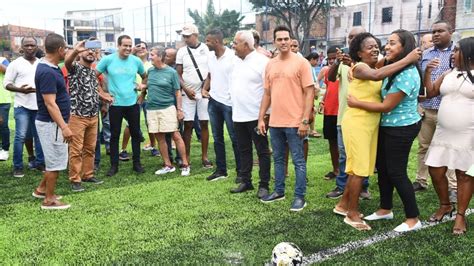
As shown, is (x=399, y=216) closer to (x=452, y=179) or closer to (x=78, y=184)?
(x=452, y=179)

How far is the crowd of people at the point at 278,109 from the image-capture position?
13.3 ft

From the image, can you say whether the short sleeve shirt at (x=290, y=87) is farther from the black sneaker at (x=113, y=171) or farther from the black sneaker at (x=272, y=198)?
the black sneaker at (x=113, y=171)

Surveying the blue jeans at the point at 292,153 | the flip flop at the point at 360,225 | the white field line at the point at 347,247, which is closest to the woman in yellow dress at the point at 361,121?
the flip flop at the point at 360,225

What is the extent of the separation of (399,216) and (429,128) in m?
1.35

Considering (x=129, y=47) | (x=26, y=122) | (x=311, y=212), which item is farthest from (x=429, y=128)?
(x=26, y=122)

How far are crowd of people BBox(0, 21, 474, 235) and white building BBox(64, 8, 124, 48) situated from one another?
31929 millimetres

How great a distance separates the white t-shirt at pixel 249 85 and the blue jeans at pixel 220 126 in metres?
0.66

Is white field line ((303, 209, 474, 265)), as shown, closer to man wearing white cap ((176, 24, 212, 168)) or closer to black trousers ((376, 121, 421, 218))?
black trousers ((376, 121, 421, 218))

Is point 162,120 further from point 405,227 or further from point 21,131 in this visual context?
point 405,227

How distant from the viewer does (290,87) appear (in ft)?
15.5

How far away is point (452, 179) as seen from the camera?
5.17 m

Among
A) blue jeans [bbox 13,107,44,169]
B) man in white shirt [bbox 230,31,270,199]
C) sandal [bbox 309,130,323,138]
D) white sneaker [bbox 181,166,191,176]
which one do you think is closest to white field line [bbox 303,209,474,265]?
man in white shirt [bbox 230,31,270,199]

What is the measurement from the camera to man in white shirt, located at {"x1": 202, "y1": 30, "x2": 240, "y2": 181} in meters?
5.97

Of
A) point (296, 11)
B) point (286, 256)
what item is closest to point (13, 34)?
point (296, 11)
